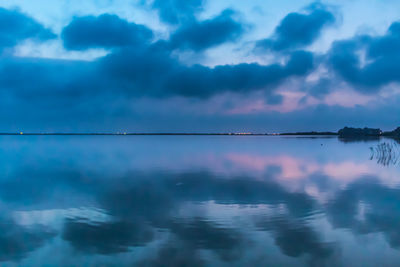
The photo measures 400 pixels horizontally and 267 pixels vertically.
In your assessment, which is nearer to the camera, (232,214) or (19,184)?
(232,214)

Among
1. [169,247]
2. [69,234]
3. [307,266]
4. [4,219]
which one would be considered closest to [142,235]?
[169,247]

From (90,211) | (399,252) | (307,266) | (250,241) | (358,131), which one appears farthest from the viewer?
(358,131)

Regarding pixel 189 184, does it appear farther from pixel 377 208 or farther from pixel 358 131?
pixel 358 131

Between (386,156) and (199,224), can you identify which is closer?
(199,224)

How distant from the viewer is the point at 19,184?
1844 centimetres

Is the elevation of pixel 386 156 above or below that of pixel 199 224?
above

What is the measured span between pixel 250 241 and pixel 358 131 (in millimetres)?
173806

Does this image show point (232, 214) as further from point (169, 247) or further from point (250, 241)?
point (169, 247)

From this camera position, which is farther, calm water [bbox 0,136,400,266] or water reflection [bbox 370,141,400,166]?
water reflection [bbox 370,141,400,166]

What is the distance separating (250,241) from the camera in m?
8.16

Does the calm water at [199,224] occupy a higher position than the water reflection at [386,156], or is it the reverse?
the water reflection at [386,156]

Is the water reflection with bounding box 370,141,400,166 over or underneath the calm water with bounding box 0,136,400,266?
over

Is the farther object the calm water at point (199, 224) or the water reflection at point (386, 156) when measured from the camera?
the water reflection at point (386, 156)

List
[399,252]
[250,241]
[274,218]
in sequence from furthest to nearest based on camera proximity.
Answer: [274,218] → [250,241] → [399,252]
